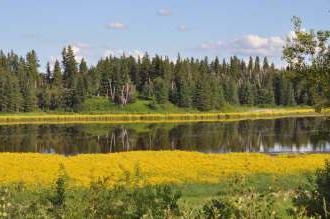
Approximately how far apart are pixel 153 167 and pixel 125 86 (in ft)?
409

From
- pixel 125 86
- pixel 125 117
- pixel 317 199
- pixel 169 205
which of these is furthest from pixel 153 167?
pixel 125 86

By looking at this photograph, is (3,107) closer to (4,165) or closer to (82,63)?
(82,63)

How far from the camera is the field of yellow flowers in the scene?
29580 mm

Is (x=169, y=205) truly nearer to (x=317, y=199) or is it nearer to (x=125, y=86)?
(x=317, y=199)

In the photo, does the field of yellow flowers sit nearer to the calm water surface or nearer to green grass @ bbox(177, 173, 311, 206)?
green grass @ bbox(177, 173, 311, 206)

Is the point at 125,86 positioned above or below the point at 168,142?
above

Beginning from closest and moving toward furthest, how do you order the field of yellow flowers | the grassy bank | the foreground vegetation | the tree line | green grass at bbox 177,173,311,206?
the foreground vegetation < green grass at bbox 177,173,311,206 < the field of yellow flowers < the grassy bank < the tree line

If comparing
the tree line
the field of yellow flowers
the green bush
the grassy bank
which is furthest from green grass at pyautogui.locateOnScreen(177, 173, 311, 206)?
the tree line

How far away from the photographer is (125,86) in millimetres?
158000

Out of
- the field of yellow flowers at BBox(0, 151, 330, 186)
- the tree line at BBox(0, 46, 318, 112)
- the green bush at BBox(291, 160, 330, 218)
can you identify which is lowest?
the field of yellow flowers at BBox(0, 151, 330, 186)

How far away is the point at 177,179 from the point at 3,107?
117 metres

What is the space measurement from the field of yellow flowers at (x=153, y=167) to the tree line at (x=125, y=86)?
4009 inches

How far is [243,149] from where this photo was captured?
184ft

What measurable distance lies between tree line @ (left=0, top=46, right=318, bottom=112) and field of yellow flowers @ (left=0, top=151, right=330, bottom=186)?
102m
